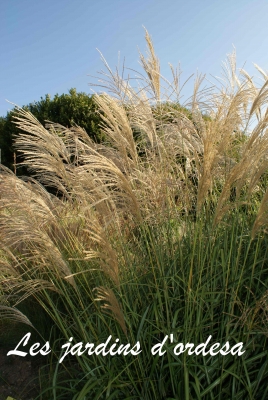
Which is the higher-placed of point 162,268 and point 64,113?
point 64,113

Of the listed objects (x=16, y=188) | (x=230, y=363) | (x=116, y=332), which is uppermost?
(x=16, y=188)

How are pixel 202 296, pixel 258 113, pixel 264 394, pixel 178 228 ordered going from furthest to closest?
pixel 178 228 < pixel 258 113 < pixel 202 296 < pixel 264 394

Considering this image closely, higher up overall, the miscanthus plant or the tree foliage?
the tree foliage

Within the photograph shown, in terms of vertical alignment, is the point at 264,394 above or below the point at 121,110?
below

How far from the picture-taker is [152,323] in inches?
98.1

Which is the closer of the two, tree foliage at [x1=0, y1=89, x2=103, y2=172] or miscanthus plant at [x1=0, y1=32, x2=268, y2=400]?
miscanthus plant at [x1=0, y1=32, x2=268, y2=400]

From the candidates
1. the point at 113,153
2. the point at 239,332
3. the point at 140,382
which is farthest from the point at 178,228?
the point at 140,382

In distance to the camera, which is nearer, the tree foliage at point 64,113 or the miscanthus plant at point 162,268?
the miscanthus plant at point 162,268

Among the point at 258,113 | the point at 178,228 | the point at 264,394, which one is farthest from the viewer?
the point at 178,228

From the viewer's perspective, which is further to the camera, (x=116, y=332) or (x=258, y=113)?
(x=258, y=113)

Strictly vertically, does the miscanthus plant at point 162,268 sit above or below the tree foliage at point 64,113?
below

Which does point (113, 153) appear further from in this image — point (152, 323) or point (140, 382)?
point (140, 382)

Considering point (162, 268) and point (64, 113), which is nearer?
point (162, 268)

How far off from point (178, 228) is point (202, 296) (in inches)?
32.7
